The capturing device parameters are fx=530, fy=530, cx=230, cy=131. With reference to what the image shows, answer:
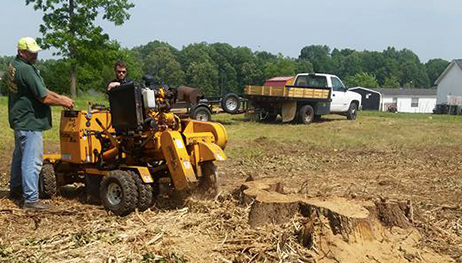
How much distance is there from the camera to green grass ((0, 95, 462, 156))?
14430mm

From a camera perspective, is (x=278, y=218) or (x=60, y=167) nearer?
(x=278, y=218)

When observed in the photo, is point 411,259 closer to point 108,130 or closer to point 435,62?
point 108,130

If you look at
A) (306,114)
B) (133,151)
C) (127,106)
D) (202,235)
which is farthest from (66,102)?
(306,114)

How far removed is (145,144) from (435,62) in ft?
517

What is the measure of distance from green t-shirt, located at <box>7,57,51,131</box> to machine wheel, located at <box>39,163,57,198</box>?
91 centimetres

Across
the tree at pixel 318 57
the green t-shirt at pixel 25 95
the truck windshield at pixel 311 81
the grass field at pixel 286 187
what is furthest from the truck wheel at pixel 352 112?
the tree at pixel 318 57

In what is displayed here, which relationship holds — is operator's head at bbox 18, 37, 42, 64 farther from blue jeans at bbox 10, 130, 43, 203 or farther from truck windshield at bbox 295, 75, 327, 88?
truck windshield at bbox 295, 75, 327, 88

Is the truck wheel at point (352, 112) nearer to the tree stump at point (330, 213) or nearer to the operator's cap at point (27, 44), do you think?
the tree stump at point (330, 213)

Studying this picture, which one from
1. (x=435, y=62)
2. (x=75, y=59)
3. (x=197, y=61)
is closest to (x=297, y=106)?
(x=75, y=59)

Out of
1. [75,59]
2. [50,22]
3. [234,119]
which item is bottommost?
[234,119]

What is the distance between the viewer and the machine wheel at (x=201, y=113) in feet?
57.6

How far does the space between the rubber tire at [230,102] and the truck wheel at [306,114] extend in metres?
2.36

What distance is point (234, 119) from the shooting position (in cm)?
2114

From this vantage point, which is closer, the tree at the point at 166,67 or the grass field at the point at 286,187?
the grass field at the point at 286,187
